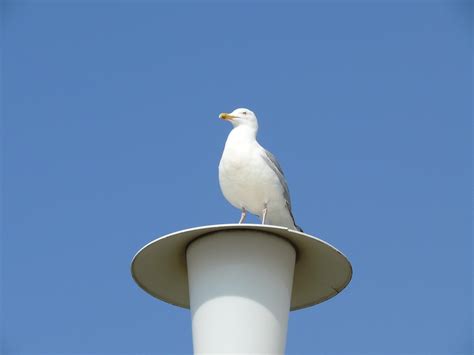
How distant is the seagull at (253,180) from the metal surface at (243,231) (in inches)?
50.3

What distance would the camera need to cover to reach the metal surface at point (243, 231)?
12.9 m

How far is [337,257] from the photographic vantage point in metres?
13.3

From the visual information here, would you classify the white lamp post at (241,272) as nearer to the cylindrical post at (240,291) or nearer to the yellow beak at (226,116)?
the cylindrical post at (240,291)

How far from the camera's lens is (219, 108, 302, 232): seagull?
565 inches

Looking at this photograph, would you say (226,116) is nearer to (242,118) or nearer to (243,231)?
(242,118)

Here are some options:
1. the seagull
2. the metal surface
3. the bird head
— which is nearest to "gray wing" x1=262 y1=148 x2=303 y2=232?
the seagull

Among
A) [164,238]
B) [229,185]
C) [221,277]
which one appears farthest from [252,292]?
[229,185]

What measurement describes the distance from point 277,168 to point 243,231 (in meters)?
2.19

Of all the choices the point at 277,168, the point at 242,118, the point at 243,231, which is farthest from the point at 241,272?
the point at 242,118

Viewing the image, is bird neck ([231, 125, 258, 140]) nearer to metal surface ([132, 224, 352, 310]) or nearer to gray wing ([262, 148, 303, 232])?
gray wing ([262, 148, 303, 232])

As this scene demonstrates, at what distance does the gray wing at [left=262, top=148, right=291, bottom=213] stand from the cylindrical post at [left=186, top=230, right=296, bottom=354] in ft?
6.02

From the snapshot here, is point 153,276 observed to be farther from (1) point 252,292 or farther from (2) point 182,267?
(1) point 252,292

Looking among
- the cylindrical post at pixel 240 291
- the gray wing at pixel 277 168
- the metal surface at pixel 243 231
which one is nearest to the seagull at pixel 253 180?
the gray wing at pixel 277 168

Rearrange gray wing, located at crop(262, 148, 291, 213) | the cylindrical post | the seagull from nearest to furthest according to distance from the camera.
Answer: the cylindrical post, the seagull, gray wing, located at crop(262, 148, 291, 213)
